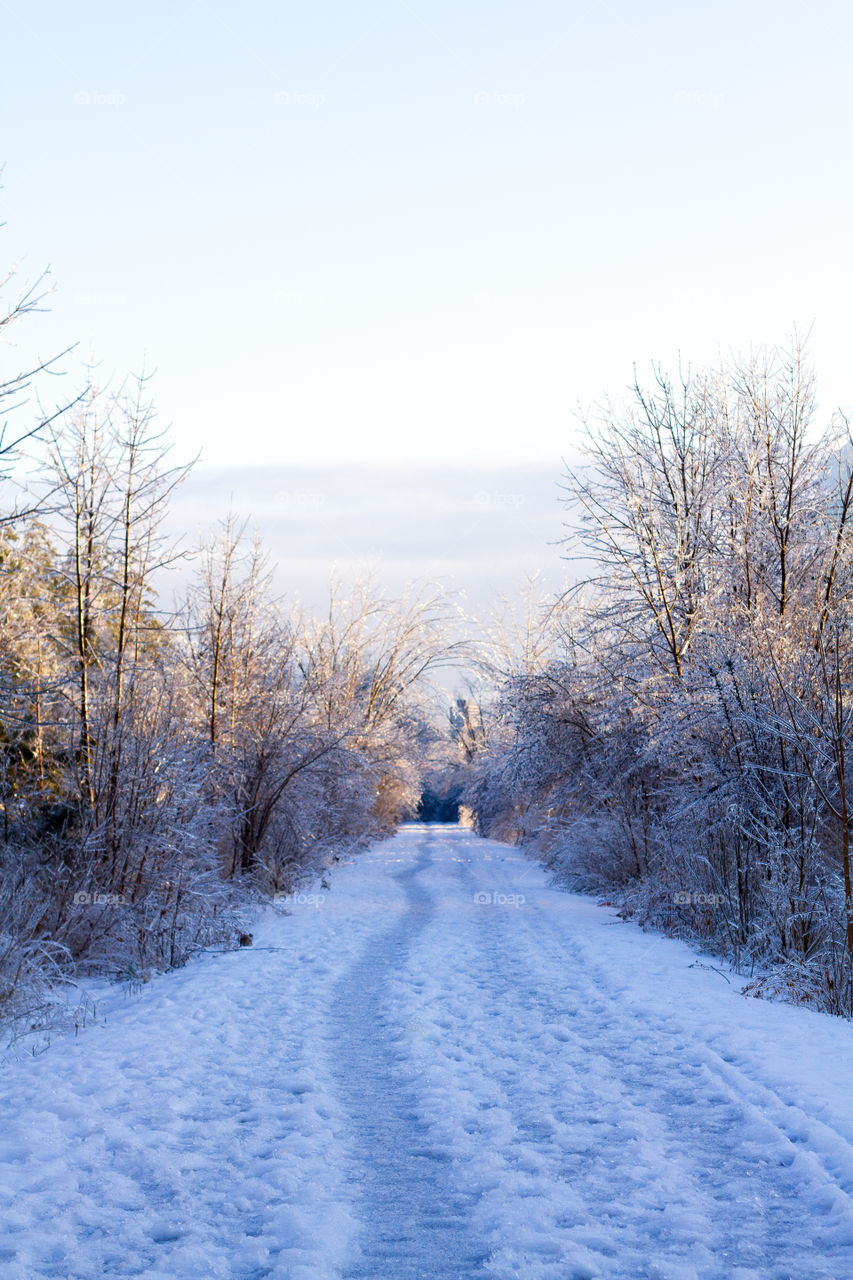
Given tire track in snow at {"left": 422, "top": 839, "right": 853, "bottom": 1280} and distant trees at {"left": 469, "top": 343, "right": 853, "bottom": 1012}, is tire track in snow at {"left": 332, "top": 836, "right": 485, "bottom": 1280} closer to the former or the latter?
tire track in snow at {"left": 422, "top": 839, "right": 853, "bottom": 1280}

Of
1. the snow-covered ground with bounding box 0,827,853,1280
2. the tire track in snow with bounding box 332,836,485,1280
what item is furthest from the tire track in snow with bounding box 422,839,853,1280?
the tire track in snow with bounding box 332,836,485,1280

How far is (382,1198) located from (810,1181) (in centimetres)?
201

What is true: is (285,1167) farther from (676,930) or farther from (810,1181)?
(676,930)

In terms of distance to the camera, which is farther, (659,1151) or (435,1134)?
(435,1134)

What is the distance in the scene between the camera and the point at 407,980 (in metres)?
9.42

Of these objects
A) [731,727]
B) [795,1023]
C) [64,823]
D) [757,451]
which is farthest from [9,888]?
[757,451]

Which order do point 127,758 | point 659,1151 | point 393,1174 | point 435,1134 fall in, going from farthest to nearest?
point 127,758 → point 435,1134 → point 659,1151 → point 393,1174

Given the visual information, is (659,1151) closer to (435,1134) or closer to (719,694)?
(435,1134)

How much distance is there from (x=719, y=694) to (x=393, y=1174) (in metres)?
7.93

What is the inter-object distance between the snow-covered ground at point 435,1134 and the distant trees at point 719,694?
1.50 m

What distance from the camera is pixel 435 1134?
16.6 ft

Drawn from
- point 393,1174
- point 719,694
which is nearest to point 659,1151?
point 393,1174

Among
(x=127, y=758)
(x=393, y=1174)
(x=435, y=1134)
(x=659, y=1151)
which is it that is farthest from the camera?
(x=127, y=758)

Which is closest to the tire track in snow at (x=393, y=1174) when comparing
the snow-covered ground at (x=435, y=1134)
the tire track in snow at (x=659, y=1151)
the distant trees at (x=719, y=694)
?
the snow-covered ground at (x=435, y=1134)
